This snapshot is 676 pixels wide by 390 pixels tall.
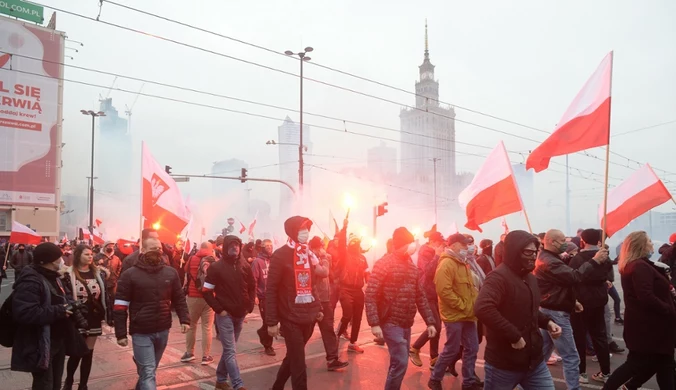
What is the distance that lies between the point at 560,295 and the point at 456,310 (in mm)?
1119

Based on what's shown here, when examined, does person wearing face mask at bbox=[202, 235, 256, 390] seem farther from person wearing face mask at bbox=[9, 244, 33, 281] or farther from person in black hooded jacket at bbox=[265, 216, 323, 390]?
person wearing face mask at bbox=[9, 244, 33, 281]

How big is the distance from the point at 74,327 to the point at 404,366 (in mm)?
3220

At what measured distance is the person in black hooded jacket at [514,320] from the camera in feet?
12.1

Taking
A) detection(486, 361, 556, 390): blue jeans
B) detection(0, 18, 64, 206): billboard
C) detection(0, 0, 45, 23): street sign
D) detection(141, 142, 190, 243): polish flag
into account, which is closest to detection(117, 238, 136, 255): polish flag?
detection(141, 142, 190, 243): polish flag

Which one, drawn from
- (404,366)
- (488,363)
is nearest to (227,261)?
(404,366)

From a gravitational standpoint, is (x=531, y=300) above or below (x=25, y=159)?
below

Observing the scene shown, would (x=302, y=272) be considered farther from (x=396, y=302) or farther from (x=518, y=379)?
(x=518, y=379)

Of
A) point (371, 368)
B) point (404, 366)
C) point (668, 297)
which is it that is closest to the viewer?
point (668, 297)

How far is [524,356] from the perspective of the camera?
371 cm

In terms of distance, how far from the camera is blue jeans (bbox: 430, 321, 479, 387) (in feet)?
18.4

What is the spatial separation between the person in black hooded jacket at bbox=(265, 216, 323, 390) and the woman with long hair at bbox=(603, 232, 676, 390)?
2973 millimetres

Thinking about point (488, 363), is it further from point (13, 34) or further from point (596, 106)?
point (13, 34)

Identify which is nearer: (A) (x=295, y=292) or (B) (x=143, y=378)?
(B) (x=143, y=378)

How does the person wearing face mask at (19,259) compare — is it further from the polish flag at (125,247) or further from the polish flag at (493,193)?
the polish flag at (493,193)
